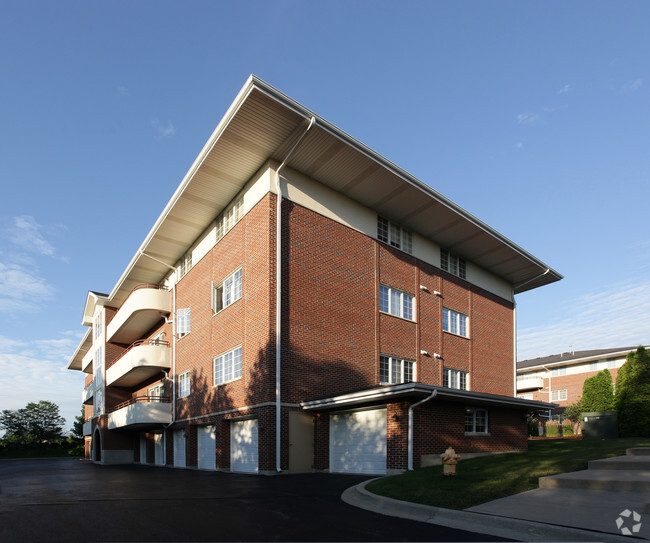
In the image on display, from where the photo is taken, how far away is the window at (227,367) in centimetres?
2073

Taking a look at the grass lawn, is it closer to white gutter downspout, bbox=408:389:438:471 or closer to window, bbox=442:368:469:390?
white gutter downspout, bbox=408:389:438:471

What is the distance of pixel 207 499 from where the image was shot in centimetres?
1132

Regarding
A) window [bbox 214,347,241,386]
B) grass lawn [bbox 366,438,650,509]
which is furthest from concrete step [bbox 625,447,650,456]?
window [bbox 214,347,241,386]

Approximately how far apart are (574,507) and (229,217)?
18.1 meters

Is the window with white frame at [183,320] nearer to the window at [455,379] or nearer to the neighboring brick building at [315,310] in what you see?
the neighboring brick building at [315,310]

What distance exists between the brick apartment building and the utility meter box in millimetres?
23193

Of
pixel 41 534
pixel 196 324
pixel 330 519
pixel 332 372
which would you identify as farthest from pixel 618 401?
pixel 41 534

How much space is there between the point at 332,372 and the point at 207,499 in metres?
9.12

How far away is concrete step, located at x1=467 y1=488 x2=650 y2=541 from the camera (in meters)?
7.46

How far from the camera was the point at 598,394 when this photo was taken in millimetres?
35906

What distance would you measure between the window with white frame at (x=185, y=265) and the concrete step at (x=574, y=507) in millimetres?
21715

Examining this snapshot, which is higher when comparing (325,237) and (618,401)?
(325,237)

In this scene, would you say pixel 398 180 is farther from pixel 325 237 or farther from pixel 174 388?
pixel 174 388

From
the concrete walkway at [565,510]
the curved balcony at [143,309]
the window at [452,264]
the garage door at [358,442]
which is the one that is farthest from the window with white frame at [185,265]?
the concrete walkway at [565,510]
